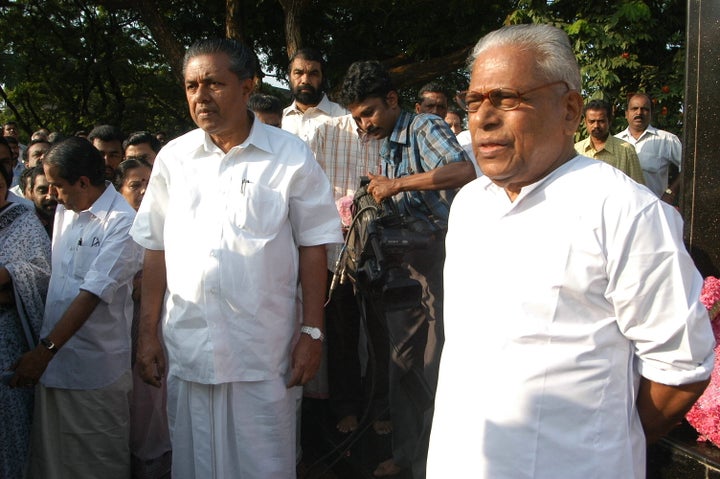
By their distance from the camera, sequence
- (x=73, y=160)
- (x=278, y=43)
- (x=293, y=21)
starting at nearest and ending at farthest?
(x=73, y=160) < (x=293, y=21) < (x=278, y=43)

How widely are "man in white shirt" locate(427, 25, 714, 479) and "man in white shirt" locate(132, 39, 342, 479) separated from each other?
945mm

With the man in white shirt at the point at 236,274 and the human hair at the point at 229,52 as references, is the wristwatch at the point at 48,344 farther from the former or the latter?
the human hair at the point at 229,52

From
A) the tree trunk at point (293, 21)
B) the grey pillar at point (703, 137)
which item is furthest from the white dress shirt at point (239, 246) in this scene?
the tree trunk at point (293, 21)

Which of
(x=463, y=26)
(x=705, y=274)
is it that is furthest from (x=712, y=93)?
(x=463, y=26)

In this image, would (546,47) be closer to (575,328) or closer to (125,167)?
(575,328)

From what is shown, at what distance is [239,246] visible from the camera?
2318mm

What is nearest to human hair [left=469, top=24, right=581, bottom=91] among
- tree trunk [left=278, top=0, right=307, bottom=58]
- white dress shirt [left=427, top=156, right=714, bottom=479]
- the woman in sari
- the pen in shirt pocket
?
white dress shirt [left=427, top=156, right=714, bottom=479]

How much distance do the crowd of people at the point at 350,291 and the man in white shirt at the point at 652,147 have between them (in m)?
3.57

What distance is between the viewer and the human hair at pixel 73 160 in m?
3.02

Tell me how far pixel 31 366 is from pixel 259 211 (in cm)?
134

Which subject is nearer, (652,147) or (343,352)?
(343,352)

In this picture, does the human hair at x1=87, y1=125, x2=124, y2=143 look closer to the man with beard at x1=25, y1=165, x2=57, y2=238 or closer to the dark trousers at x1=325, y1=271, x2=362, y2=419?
the man with beard at x1=25, y1=165, x2=57, y2=238

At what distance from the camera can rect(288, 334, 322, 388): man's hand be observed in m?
2.43

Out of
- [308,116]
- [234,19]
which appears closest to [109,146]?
[308,116]
